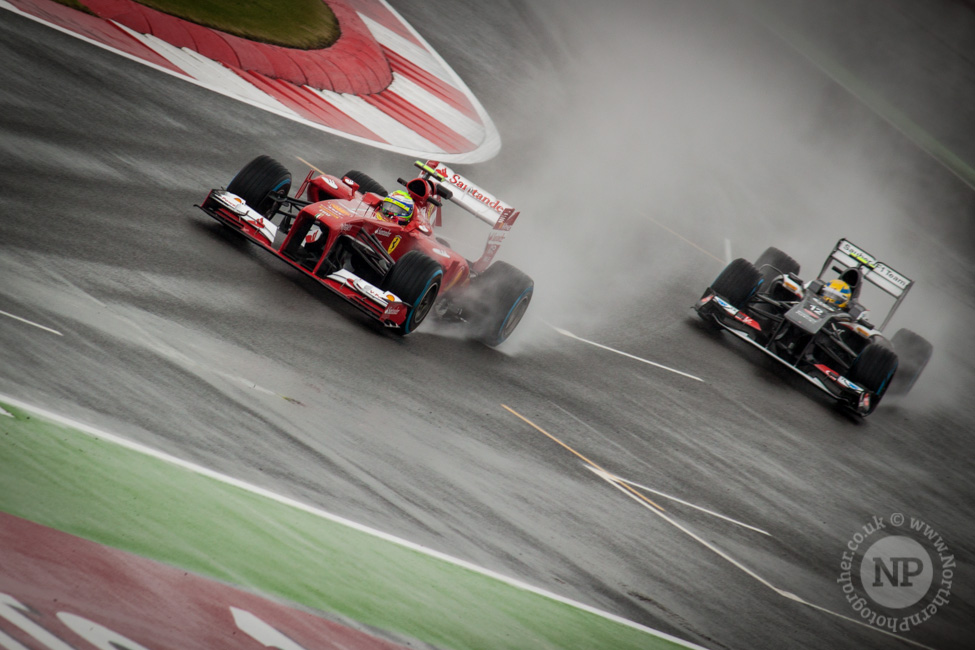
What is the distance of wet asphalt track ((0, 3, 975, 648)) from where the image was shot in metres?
8.70

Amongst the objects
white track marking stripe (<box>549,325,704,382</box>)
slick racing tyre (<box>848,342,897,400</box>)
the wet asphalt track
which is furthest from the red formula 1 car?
slick racing tyre (<box>848,342,897,400</box>)

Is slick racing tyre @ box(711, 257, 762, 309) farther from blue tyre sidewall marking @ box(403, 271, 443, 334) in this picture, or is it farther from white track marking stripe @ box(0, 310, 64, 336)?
white track marking stripe @ box(0, 310, 64, 336)

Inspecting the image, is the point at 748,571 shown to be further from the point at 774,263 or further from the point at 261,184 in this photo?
the point at 774,263

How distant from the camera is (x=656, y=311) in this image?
17.5 meters

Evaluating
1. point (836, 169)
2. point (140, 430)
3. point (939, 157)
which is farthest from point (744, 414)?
point (939, 157)

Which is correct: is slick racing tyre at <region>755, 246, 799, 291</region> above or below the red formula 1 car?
above

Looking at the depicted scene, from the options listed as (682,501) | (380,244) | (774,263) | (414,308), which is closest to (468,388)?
(414,308)

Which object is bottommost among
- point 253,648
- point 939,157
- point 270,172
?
point 253,648

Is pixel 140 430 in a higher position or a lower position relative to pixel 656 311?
lower

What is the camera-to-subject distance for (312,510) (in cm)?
798

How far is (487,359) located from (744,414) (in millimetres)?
4302

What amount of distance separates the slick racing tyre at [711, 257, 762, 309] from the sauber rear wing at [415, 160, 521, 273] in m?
5.00

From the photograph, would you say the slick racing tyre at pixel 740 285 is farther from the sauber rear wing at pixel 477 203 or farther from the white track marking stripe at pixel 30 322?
the white track marking stripe at pixel 30 322

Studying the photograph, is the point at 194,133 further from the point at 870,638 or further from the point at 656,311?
the point at 870,638
